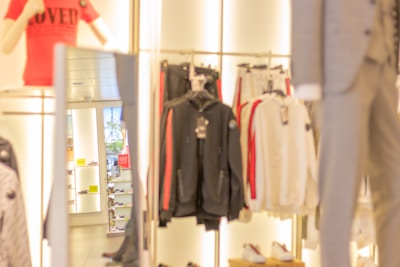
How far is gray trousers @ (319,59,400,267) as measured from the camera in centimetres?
181

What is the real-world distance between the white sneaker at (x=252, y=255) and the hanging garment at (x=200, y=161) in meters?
0.39

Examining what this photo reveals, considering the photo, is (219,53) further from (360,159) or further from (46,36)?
(360,159)

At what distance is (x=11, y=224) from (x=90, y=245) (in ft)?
2.31

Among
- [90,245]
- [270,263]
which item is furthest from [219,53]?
[90,245]

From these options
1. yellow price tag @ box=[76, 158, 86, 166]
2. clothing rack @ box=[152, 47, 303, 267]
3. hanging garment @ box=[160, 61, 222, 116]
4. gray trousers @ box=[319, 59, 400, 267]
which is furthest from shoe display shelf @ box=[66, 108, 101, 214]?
clothing rack @ box=[152, 47, 303, 267]

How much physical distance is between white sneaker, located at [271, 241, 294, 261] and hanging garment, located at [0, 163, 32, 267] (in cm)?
174

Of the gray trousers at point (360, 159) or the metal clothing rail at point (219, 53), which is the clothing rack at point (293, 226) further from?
the gray trousers at point (360, 159)

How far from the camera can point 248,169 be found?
3.38 m

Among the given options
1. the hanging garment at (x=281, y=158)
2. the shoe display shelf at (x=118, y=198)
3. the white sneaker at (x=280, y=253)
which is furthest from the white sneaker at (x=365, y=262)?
the shoe display shelf at (x=118, y=198)

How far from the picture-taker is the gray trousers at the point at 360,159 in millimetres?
1810

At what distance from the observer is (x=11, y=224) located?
2295 mm

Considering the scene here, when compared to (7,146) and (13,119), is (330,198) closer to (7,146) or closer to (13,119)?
(7,146)

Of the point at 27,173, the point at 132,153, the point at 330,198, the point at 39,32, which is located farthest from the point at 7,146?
the point at 330,198

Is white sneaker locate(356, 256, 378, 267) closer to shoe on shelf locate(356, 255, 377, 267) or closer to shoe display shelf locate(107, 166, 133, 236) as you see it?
shoe on shelf locate(356, 255, 377, 267)
